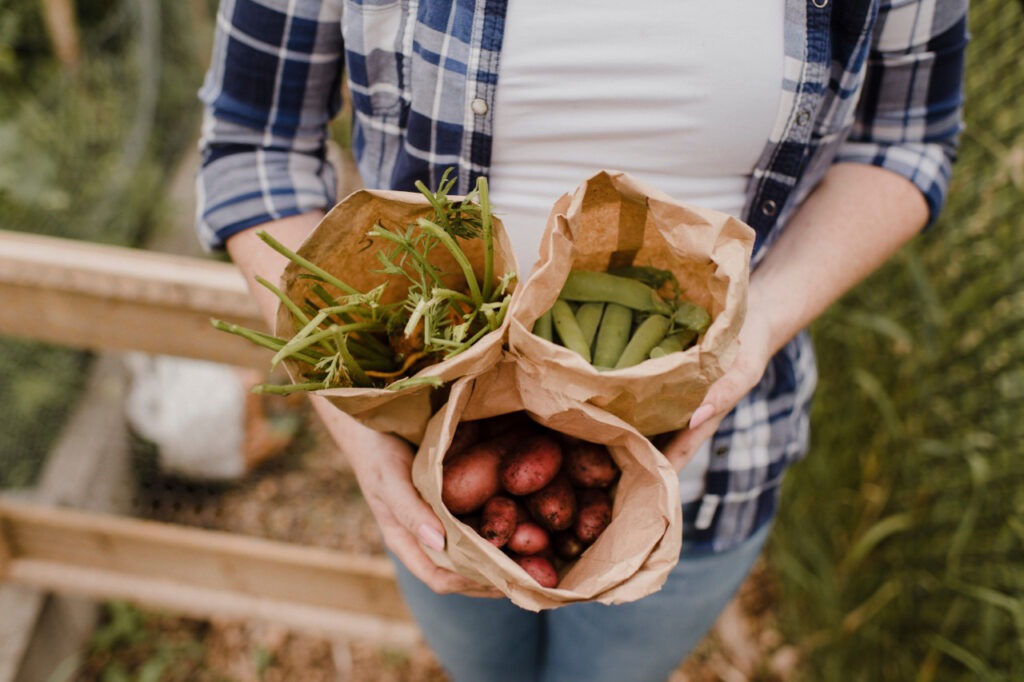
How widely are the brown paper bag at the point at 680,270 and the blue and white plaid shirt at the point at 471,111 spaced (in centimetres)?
19

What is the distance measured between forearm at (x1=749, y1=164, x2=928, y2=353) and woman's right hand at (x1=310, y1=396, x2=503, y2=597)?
0.52 meters

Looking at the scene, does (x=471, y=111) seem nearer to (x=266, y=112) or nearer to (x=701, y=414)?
(x=266, y=112)

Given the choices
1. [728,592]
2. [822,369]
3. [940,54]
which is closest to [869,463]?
[822,369]

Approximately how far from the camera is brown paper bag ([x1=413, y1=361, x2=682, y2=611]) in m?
0.76

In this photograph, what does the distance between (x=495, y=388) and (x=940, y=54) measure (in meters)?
0.74

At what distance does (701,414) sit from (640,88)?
1.27 ft

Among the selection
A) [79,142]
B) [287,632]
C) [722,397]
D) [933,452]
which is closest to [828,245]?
[722,397]

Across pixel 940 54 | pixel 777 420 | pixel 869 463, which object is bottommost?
pixel 869 463

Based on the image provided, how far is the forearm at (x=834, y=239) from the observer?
3.34ft

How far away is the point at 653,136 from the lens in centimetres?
89

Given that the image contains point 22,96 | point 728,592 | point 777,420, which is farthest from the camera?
point 22,96

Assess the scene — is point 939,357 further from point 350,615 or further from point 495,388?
point 350,615

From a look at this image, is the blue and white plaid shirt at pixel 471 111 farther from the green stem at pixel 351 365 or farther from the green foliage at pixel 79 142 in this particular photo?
the green foliage at pixel 79 142

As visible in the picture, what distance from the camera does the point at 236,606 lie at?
6.79 feet
